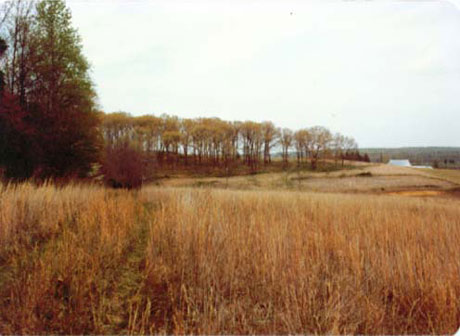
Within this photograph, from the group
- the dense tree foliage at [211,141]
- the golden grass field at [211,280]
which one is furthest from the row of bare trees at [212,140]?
the golden grass field at [211,280]

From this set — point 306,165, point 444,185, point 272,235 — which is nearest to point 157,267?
point 272,235

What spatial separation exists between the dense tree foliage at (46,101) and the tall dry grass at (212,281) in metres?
1.55

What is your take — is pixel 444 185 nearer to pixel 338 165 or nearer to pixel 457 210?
pixel 338 165

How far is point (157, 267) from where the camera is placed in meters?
1.90

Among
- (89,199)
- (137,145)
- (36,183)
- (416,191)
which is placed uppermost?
(137,145)

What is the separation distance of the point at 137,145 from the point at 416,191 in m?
10.8

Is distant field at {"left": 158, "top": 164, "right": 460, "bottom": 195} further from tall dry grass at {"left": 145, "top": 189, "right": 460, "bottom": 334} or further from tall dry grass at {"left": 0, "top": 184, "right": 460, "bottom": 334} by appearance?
tall dry grass at {"left": 145, "top": 189, "right": 460, "bottom": 334}

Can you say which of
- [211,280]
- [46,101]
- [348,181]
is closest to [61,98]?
[46,101]

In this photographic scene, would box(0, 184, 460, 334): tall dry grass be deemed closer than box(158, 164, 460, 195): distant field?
Yes

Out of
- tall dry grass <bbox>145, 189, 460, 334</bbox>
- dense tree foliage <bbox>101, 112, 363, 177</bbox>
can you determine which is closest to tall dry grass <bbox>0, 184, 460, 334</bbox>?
tall dry grass <bbox>145, 189, 460, 334</bbox>

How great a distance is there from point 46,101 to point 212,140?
5035mm

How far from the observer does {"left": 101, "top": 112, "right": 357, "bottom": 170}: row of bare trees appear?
699 centimetres

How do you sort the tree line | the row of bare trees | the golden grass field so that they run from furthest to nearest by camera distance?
the row of bare trees, the tree line, the golden grass field

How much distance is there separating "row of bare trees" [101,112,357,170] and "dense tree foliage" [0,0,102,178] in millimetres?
1330
